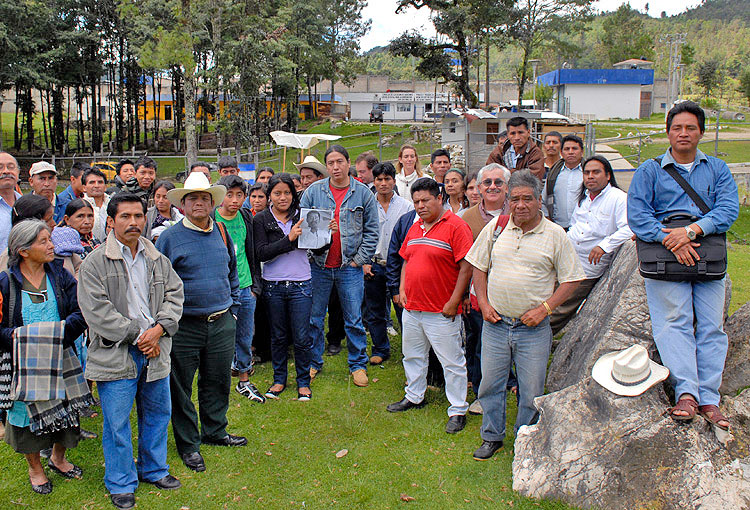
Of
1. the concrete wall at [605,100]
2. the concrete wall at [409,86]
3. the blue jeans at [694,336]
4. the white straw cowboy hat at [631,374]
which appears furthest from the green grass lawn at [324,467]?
the concrete wall at [409,86]

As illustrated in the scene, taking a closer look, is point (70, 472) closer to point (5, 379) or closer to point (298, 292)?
point (5, 379)

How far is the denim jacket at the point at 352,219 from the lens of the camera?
5949 mm

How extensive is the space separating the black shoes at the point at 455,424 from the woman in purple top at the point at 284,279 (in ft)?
4.82

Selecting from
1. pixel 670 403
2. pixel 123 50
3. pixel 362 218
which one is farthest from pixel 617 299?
pixel 123 50

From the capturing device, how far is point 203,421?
15.9 feet

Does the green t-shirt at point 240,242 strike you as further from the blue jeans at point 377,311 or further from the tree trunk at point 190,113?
the tree trunk at point 190,113

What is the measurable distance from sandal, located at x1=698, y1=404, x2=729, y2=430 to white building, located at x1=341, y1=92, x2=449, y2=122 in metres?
57.6

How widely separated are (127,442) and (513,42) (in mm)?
35952

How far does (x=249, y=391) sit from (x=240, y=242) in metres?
1.49

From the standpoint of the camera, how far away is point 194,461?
449cm

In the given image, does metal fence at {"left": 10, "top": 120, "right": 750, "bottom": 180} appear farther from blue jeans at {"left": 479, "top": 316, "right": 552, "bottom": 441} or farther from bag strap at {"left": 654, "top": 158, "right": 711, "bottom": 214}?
blue jeans at {"left": 479, "top": 316, "right": 552, "bottom": 441}

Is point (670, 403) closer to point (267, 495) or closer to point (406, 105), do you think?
point (267, 495)

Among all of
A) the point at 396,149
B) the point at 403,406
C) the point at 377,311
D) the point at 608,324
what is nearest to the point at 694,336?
the point at 608,324

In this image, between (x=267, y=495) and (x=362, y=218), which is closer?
(x=267, y=495)
